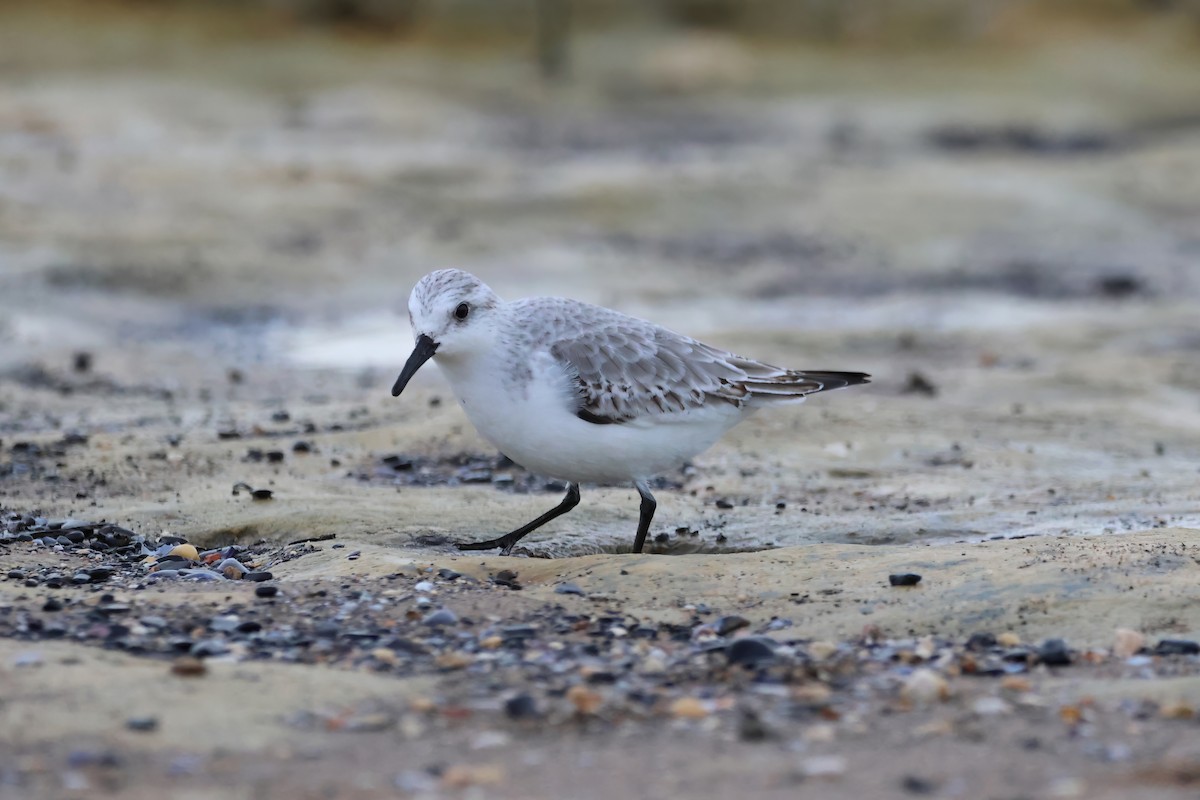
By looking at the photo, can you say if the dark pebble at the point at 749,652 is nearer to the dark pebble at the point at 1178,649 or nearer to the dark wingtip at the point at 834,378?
the dark pebble at the point at 1178,649

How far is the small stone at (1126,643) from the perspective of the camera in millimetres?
4219

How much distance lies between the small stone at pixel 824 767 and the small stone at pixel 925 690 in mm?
443

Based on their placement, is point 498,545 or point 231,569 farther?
point 498,545

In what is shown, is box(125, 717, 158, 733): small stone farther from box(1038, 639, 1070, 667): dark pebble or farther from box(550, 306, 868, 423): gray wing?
Answer: box(1038, 639, 1070, 667): dark pebble

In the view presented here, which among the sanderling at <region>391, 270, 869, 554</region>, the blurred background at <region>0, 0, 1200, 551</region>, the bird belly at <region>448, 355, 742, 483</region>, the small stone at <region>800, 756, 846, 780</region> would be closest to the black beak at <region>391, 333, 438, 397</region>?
the sanderling at <region>391, 270, 869, 554</region>

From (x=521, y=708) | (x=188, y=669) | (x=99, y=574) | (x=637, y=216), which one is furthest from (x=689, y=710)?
(x=637, y=216)

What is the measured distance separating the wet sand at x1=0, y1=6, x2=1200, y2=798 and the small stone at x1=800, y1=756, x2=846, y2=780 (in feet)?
0.05

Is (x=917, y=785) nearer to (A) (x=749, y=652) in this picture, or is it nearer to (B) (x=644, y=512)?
(A) (x=749, y=652)

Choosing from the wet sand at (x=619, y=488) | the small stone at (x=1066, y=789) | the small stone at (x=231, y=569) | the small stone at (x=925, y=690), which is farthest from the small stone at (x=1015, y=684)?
the small stone at (x=231, y=569)

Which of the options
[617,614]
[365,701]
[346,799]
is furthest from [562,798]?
[617,614]

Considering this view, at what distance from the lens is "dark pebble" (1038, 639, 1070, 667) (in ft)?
13.7

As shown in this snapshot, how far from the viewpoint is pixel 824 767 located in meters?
3.48

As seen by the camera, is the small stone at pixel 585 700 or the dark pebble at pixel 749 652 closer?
the small stone at pixel 585 700

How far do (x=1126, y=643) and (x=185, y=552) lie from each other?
10.1 ft
